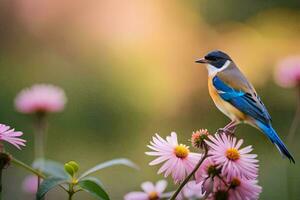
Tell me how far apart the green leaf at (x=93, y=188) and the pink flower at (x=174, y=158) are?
0.08 metres

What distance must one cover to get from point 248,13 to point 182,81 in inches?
31.3

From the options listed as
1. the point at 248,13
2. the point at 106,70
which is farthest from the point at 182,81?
the point at 248,13

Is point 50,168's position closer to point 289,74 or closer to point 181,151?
point 181,151

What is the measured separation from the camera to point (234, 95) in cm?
142

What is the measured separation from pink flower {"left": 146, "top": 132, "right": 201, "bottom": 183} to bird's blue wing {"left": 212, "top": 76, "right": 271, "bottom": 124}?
36 cm

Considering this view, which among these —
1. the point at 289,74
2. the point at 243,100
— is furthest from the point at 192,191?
the point at 289,74

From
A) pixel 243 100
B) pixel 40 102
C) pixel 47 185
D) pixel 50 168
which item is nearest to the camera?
pixel 47 185

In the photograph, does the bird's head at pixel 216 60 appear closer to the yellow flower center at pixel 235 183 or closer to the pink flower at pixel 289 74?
the pink flower at pixel 289 74

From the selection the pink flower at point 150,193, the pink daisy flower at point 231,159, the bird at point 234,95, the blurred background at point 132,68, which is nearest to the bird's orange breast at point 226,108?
the bird at point 234,95

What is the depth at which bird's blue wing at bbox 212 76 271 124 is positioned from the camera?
51.6 inches

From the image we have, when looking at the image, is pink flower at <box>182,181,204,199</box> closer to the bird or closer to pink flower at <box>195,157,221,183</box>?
pink flower at <box>195,157,221,183</box>

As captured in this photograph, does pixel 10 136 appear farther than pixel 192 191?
No

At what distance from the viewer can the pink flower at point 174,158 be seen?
36.2 inches

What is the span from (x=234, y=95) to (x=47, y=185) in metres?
0.64
